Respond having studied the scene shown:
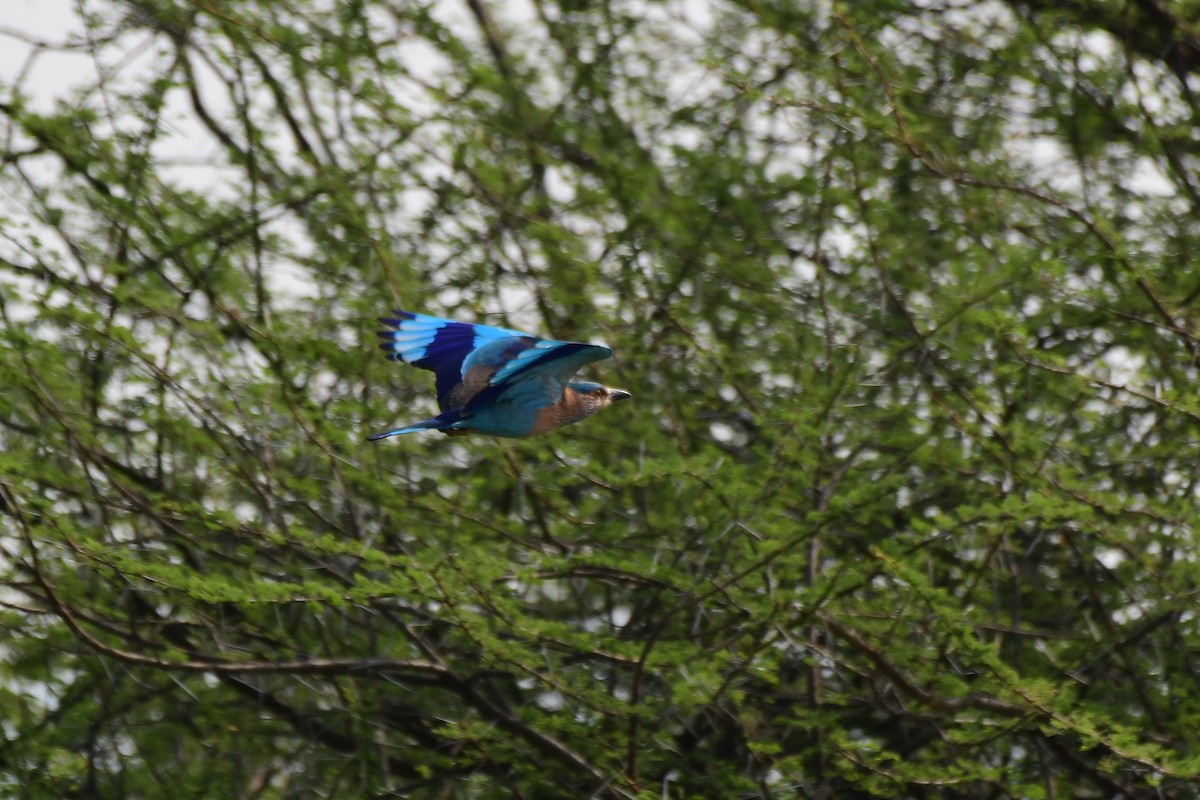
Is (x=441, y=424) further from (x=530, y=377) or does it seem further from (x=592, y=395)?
(x=592, y=395)

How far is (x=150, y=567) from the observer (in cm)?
540

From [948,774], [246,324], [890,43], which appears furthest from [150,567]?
[890,43]

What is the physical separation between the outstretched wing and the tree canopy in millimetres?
709

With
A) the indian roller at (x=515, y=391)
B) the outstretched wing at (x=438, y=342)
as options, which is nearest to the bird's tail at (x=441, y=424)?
the indian roller at (x=515, y=391)

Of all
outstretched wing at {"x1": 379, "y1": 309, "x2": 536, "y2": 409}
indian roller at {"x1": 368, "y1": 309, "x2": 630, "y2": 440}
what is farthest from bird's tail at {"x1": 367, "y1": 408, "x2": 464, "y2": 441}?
outstretched wing at {"x1": 379, "y1": 309, "x2": 536, "y2": 409}

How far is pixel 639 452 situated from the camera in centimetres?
655

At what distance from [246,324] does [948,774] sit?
3307 millimetres

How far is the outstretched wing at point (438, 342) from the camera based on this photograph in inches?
207

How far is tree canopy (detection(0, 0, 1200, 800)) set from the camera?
593cm

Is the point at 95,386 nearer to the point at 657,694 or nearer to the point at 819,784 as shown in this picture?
the point at 657,694

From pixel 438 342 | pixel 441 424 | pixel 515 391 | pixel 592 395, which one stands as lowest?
pixel 441 424

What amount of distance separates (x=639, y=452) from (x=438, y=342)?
1387mm

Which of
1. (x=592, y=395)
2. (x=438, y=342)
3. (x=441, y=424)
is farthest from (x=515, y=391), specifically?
(x=438, y=342)

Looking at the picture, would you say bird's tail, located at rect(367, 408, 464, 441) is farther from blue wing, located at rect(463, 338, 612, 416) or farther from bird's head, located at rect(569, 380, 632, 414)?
bird's head, located at rect(569, 380, 632, 414)
